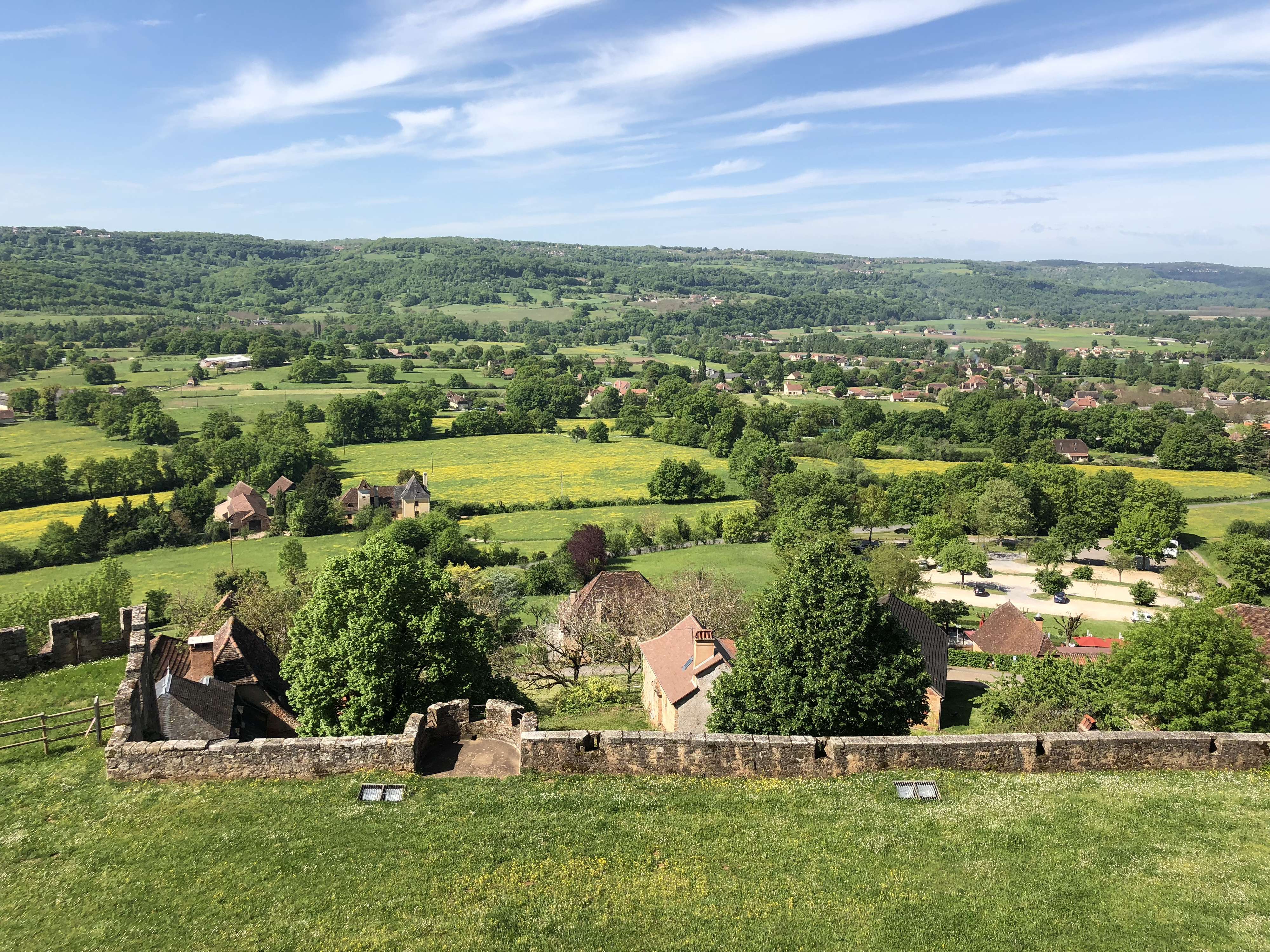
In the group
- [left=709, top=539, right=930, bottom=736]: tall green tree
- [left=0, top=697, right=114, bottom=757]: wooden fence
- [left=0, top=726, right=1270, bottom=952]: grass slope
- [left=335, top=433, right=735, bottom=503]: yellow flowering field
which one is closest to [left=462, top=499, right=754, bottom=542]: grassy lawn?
[left=335, top=433, right=735, bottom=503]: yellow flowering field

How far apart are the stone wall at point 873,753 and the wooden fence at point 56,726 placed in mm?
9699

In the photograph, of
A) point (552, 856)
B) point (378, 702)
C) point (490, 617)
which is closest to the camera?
point (552, 856)

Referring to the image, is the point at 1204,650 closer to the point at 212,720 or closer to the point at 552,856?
the point at 552,856

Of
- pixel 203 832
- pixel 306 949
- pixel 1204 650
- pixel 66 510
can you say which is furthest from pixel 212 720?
pixel 66 510

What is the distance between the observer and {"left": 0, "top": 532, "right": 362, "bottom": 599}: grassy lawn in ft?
203

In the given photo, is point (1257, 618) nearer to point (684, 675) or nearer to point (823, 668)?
point (684, 675)

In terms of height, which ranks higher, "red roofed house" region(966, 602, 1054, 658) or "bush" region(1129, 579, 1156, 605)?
"red roofed house" region(966, 602, 1054, 658)

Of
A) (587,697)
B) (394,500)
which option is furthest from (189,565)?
(587,697)

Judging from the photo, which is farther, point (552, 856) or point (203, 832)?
point (203, 832)

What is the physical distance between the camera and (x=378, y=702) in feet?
67.0

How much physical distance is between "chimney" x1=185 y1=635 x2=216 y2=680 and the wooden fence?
8.10 m

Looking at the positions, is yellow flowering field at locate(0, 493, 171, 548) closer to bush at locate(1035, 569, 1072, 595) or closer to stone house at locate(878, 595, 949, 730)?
stone house at locate(878, 595, 949, 730)

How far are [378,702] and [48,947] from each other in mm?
9684

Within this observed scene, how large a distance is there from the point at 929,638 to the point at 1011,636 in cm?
1154
